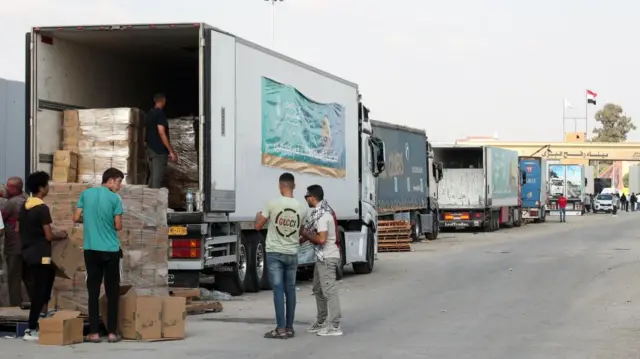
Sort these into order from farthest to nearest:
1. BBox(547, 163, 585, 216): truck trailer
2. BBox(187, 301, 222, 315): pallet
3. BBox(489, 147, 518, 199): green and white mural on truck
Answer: BBox(547, 163, 585, 216): truck trailer, BBox(489, 147, 518, 199): green and white mural on truck, BBox(187, 301, 222, 315): pallet

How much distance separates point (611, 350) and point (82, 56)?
8730 mm

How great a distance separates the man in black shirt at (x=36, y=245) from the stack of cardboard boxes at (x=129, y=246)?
637mm

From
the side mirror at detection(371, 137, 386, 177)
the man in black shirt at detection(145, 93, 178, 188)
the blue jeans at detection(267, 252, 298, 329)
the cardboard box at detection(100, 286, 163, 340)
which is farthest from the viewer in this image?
the side mirror at detection(371, 137, 386, 177)

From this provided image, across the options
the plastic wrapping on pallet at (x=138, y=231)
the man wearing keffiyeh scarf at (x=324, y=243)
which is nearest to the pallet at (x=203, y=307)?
the plastic wrapping on pallet at (x=138, y=231)

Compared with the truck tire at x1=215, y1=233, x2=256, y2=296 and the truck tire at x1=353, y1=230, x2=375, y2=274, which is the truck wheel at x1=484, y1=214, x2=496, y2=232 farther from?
the truck tire at x1=215, y1=233, x2=256, y2=296

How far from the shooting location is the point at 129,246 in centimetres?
1288

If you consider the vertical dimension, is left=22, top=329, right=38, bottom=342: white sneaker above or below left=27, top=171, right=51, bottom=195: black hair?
below

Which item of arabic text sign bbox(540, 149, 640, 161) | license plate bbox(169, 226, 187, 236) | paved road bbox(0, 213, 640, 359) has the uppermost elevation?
arabic text sign bbox(540, 149, 640, 161)

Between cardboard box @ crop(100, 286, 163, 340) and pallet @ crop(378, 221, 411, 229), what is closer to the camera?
→ cardboard box @ crop(100, 286, 163, 340)

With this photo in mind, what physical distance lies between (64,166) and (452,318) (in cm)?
567

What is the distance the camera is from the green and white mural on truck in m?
43.9

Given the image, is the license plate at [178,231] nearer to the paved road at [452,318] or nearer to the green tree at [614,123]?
the paved road at [452,318]

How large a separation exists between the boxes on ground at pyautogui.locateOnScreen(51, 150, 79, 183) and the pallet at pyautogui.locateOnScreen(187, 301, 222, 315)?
98.2 inches

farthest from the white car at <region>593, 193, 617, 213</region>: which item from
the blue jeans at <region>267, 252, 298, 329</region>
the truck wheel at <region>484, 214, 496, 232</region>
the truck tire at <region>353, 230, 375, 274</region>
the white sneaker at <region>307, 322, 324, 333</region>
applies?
the blue jeans at <region>267, 252, 298, 329</region>
